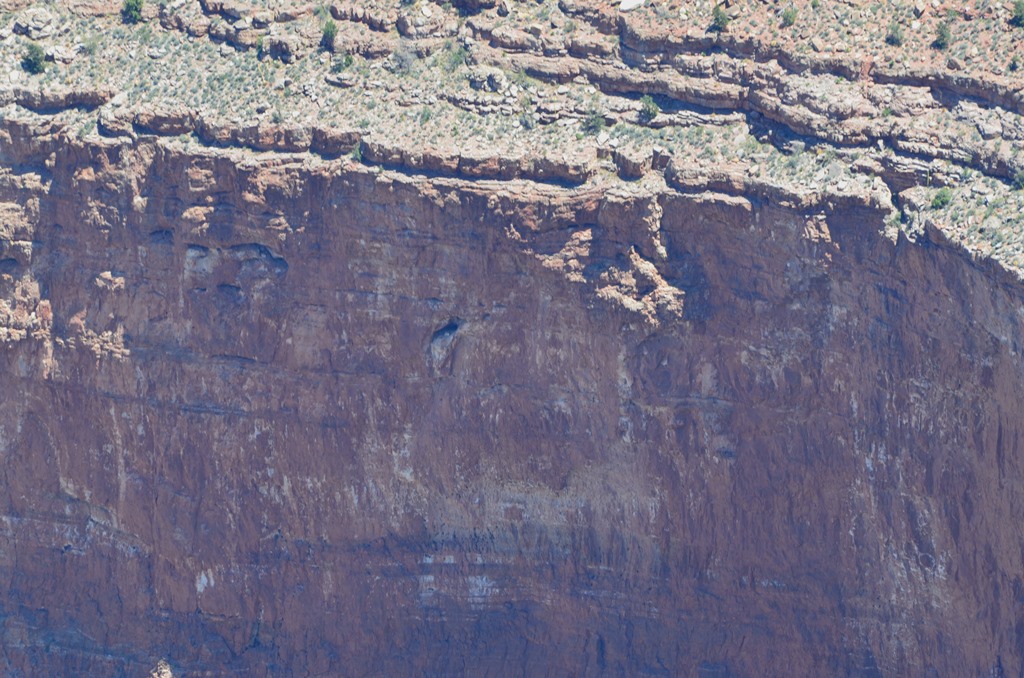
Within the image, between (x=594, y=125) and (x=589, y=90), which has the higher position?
(x=589, y=90)

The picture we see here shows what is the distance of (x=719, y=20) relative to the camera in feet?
256

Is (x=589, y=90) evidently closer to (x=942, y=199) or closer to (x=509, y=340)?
(x=509, y=340)

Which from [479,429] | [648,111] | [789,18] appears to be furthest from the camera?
[479,429]

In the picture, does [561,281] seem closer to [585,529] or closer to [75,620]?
[585,529]

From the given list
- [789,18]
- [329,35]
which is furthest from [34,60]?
[789,18]

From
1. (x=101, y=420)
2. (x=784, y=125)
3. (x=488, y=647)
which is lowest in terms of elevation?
(x=488, y=647)

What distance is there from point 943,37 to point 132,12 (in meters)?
23.6

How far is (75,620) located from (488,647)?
12646mm

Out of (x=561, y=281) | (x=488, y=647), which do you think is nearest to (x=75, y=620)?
(x=488, y=647)

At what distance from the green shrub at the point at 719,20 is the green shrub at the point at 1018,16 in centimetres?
775

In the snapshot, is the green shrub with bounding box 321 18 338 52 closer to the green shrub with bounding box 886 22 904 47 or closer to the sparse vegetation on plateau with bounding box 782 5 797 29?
the sparse vegetation on plateau with bounding box 782 5 797 29

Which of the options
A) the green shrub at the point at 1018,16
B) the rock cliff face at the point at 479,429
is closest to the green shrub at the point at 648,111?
the rock cliff face at the point at 479,429

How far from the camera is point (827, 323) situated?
75.8 m

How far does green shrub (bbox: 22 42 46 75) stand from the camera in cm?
8169
